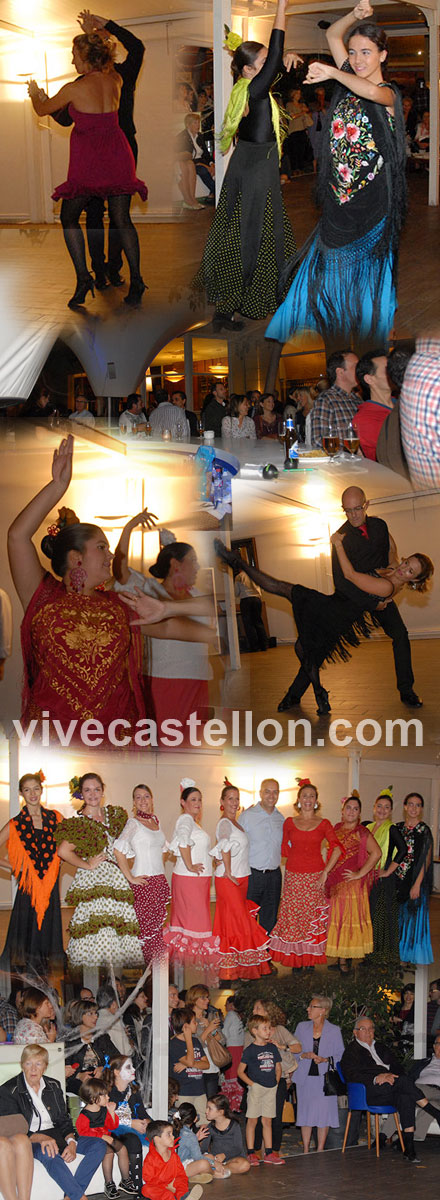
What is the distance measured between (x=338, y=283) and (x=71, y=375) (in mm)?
1248

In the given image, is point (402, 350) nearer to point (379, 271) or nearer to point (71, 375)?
point (379, 271)

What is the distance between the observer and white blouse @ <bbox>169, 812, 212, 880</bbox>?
22.3ft

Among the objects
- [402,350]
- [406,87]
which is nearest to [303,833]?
[402,350]

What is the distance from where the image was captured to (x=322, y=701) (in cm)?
696

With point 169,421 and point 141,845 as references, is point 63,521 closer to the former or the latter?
point 169,421

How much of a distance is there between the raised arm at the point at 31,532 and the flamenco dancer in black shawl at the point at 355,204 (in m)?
1.11

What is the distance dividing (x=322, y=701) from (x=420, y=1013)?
1.42m

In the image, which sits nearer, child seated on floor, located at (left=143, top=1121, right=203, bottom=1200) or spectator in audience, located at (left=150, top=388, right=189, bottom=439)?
child seated on floor, located at (left=143, top=1121, right=203, bottom=1200)

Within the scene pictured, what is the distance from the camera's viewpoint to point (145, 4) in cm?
766

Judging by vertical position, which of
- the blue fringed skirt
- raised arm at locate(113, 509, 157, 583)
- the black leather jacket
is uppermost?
the blue fringed skirt

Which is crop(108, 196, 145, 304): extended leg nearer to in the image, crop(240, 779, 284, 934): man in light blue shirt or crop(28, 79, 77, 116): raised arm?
crop(28, 79, 77, 116): raised arm

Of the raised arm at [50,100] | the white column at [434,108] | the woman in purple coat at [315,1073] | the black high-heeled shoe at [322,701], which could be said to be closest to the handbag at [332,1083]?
the woman in purple coat at [315,1073]

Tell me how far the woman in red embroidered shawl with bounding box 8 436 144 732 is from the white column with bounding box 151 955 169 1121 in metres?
1.04

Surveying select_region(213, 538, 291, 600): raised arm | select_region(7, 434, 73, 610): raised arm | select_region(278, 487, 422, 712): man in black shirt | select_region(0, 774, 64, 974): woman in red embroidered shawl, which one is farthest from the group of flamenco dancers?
select_region(0, 774, 64, 974): woman in red embroidered shawl
